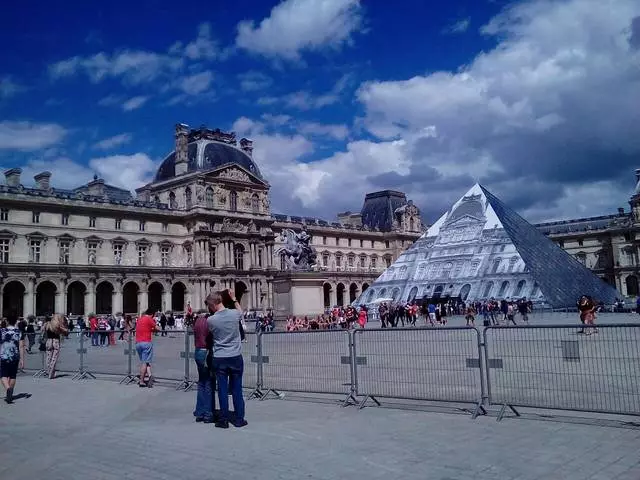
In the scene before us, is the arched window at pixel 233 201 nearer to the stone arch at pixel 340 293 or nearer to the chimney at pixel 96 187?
the chimney at pixel 96 187

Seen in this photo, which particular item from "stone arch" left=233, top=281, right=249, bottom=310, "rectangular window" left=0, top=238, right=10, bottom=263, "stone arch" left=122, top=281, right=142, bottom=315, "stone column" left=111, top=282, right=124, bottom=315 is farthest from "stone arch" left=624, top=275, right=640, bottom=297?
"rectangular window" left=0, top=238, right=10, bottom=263

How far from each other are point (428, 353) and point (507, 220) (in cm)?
3748

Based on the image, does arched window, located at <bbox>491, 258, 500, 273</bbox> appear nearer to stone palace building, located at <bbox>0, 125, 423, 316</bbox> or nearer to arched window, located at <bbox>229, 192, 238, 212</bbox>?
stone palace building, located at <bbox>0, 125, 423, 316</bbox>

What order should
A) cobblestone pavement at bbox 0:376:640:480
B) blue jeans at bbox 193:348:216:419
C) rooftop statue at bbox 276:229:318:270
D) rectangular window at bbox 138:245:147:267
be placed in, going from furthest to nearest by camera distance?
rectangular window at bbox 138:245:147:267
rooftop statue at bbox 276:229:318:270
blue jeans at bbox 193:348:216:419
cobblestone pavement at bbox 0:376:640:480

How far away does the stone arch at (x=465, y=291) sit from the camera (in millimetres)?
40562

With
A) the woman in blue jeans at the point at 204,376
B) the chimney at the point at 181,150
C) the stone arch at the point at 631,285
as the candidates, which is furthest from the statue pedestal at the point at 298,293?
the stone arch at the point at 631,285

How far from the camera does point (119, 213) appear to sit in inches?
1977

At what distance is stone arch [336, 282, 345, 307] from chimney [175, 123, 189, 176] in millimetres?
22304

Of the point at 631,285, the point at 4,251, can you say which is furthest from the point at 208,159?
the point at 631,285

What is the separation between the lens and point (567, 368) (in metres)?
7.32

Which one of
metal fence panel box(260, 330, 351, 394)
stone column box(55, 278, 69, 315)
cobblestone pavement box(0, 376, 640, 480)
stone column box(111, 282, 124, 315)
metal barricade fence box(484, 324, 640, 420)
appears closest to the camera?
cobblestone pavement box(0, 376, 640, 480)

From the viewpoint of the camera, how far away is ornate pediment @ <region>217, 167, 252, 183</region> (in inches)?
2196

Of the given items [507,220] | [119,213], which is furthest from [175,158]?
[507,220]

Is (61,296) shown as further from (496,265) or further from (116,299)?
(496,265)
